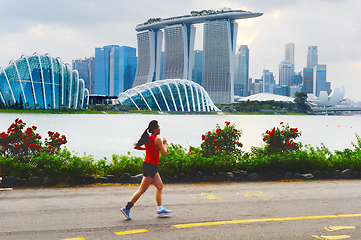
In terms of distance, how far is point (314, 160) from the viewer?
12000 millimetres

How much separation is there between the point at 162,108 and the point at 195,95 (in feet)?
50.4

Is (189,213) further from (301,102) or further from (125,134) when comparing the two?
(301,102)

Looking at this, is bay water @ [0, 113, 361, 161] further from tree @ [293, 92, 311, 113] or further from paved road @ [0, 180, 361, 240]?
tree @ [293, 92, 311, 113]

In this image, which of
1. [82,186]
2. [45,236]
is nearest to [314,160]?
[82,186]

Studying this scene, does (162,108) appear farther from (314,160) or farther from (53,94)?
(314,160)

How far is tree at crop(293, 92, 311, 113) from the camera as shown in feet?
529

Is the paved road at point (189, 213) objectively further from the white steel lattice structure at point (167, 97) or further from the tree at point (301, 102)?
the tree at point (301, 102)

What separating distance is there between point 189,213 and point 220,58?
611ft

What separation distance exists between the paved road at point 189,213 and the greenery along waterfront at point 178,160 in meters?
0.75

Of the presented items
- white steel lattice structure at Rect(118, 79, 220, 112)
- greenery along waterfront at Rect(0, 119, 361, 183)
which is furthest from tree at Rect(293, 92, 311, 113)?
greenery along waterfront at Rect(0, 119, 361, 183)

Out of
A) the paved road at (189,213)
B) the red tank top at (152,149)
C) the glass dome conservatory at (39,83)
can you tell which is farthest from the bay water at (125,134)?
the glass dome conservatory at (39,83)

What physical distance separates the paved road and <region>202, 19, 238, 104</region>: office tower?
593 feet

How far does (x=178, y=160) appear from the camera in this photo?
35.1 feet

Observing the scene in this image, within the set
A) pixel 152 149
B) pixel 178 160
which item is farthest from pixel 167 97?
pixel 152 149
